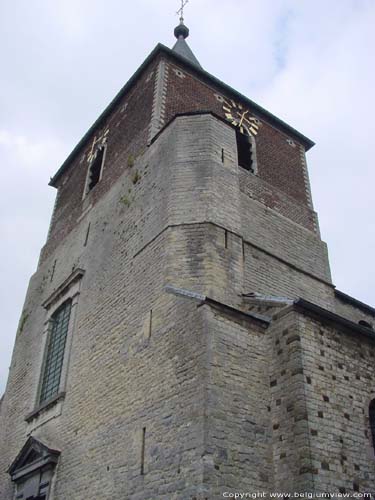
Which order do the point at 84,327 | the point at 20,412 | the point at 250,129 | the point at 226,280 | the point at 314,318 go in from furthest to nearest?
1. the point at 250,129
2. the point at 20,412
3. the point at 84,327
4. the point at 226,280
5. the point at 314,318

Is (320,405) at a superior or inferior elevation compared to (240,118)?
inferior

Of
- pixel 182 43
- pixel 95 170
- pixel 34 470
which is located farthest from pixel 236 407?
pixel 182 43

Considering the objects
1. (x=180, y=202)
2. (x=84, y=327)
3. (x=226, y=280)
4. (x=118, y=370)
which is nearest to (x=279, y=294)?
(x=226, y=280)

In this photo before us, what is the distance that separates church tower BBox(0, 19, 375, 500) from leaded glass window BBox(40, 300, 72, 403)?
56mm

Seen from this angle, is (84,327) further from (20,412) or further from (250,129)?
(250,129)

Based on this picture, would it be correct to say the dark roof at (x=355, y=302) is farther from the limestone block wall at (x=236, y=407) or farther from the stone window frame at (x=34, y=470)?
the stone window frame at (x=34, y=470)

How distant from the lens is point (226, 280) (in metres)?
9.54

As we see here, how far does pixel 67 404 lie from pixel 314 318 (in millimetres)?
5463

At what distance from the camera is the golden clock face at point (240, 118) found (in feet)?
50.3

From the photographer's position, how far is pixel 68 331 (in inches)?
489

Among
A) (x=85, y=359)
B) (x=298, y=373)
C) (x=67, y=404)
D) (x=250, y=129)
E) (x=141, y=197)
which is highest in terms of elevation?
(x=250, y=129)

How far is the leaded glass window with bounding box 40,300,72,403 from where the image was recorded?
12219 millimetres

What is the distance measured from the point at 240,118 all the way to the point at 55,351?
27.1 ft

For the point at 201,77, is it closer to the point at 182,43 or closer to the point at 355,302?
the point at 182,43
